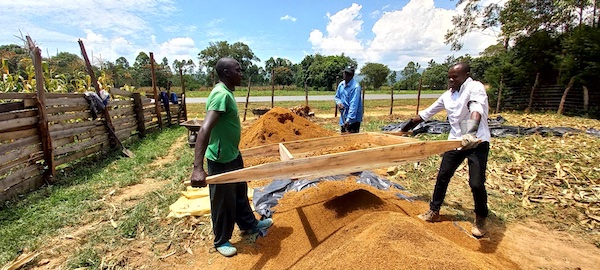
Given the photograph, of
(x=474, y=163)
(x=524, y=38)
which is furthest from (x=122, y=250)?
(x=524, y=38)

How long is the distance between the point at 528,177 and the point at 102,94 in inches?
360

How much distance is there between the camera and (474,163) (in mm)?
2926

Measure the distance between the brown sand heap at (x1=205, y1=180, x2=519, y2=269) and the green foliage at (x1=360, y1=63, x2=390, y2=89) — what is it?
51.3m

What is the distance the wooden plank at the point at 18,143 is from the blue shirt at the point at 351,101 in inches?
205

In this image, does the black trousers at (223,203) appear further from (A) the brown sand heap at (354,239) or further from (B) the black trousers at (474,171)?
(B) the black trousers at (474,171)

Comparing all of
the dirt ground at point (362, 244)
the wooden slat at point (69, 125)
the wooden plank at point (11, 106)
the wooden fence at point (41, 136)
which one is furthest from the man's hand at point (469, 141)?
the wooden slat at point (69, 125)

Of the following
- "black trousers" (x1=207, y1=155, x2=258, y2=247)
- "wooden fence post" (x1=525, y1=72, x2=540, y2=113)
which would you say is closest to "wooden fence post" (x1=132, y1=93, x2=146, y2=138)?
"black trousers" (x1=207, y1=155, x2=258, y2=247)

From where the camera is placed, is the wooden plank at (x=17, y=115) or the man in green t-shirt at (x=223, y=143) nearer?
the man in green t-shirt at (x=223, y=143)

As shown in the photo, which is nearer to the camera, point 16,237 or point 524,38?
point 16,237

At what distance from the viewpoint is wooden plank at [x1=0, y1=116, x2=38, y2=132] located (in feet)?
13.9

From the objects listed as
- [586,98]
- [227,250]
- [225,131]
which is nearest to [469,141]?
[225,131]

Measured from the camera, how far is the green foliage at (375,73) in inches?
2048

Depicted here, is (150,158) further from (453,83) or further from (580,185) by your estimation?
(580,185)

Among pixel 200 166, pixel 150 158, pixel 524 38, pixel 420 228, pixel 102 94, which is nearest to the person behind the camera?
pixel 200 166
